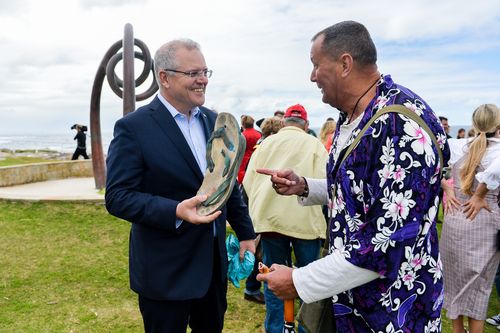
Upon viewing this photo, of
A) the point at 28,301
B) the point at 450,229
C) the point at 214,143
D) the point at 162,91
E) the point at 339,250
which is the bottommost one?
the point at 28,301

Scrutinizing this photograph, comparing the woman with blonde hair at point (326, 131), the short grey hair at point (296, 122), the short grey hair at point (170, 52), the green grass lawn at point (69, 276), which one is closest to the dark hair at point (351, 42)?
the short grey hair at point (170, 52)

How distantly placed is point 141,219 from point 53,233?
546cm

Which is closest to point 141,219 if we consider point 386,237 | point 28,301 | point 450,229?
point 386,237

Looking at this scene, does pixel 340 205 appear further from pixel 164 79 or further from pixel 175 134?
pixel 164 79

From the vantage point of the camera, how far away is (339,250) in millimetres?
1830

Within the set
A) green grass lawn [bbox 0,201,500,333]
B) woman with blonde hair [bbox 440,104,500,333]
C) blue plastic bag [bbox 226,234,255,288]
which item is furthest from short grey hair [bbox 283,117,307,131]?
green grass lawn [bbox 0,201,500,333]

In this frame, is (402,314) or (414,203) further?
(402,314)

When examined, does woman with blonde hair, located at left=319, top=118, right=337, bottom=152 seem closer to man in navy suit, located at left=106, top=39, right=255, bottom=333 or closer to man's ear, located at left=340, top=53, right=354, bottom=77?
man in navy suit, located at left=106, top=39, right=255, bottom=333

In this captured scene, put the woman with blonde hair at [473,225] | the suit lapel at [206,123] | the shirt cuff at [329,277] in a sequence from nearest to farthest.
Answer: the shirt cuff at [329,277], the suit lapel at [206,123], the woman with blonde hair at [473,225]

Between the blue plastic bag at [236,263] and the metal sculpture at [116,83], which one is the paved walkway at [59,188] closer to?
the metal sculpture at [116,83]

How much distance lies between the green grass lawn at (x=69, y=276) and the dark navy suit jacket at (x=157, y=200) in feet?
6.24

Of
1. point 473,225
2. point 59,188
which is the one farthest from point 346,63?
point 59,188

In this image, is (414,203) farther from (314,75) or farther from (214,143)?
(214,143)

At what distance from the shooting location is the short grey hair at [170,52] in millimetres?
2496
